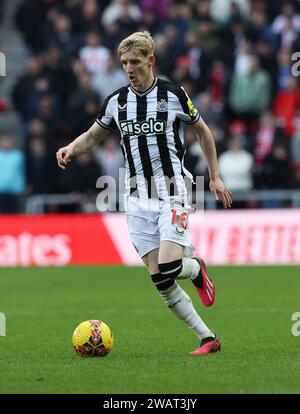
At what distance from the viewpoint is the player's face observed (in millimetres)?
8492

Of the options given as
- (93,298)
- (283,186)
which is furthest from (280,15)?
(93,298)

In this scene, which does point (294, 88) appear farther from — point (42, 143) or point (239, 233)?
point (42, 143)

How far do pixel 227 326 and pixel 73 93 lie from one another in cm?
1087

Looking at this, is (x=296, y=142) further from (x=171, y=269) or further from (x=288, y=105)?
(x=171, y=269)

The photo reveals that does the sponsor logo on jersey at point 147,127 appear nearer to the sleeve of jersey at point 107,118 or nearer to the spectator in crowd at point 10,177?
the sleeve of jersey at point 107,118

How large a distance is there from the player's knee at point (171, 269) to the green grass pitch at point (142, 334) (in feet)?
2.27

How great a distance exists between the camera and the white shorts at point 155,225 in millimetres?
8602

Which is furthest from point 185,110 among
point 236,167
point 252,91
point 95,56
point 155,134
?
point 95,56

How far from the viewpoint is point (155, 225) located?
8.77m

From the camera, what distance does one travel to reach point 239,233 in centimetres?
1856

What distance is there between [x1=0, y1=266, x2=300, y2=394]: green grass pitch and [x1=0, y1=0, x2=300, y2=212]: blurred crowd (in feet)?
8.28

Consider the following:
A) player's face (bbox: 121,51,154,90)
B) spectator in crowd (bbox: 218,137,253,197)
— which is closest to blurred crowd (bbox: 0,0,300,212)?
spectator in crowd (bbox: 218,137,253,197)

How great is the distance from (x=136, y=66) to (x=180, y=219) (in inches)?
52.4

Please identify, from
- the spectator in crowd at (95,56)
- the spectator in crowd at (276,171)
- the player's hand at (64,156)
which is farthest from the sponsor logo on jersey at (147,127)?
the spectator in crowd at (95,56)
